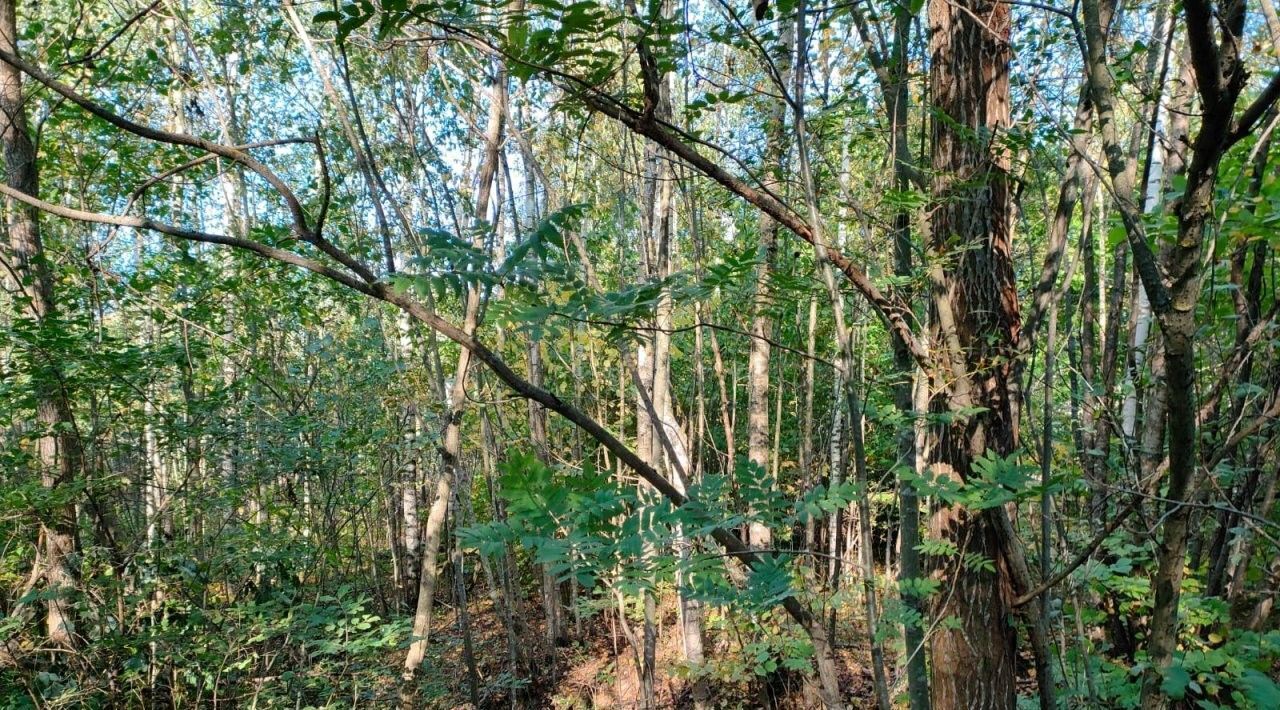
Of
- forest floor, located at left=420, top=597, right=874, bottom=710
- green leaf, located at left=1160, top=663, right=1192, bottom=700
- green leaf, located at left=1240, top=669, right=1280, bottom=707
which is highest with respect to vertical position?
green leaf, located at left=1160, top=663, right=1192, bottom=700

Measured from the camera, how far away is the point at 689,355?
7.34 m

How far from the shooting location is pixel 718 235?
289 inches

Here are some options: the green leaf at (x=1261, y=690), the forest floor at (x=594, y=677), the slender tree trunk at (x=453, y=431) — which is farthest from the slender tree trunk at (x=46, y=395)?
the green leaf at (x=1261, y=690)

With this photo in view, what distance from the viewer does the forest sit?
5.12 feet

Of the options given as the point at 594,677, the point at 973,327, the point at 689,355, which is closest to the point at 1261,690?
the point at 973,327

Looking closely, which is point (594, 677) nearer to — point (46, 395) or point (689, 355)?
point (689, 355)

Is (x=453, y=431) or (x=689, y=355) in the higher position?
(x=689, y=355)

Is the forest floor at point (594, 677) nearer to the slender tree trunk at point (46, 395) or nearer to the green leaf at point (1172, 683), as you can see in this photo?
the slender tree trunk at point (46, 395)

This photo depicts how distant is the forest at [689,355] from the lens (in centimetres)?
156

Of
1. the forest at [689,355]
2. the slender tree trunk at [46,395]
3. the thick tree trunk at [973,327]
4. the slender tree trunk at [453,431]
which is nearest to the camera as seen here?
the forest at [689,355]

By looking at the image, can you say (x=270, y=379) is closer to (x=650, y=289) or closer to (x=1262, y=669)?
(x=650, y=289)

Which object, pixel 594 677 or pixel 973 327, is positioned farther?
pixel 594 677

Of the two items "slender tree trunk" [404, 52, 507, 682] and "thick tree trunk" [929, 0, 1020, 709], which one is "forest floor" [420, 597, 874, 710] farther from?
"thick tree trunk" [929, 0, 1020, 709]

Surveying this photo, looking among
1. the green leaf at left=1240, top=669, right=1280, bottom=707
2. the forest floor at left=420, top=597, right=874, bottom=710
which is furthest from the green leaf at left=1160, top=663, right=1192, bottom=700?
the forest floor at left=420, top=597, right=874, bottom=710
